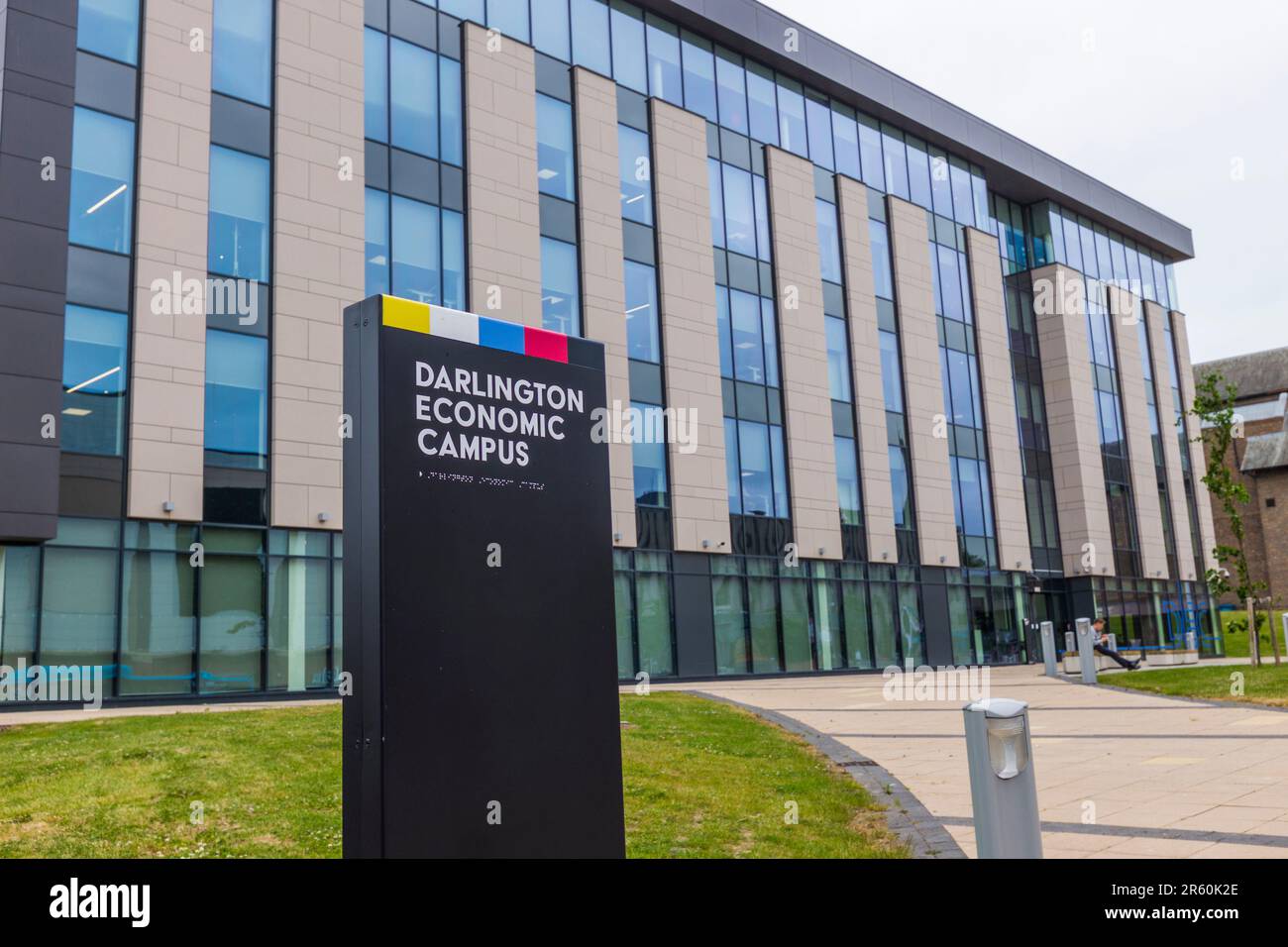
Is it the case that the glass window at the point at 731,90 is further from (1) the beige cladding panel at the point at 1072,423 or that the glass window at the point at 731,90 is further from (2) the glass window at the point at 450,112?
(1) the beige cladding panel at the point at 1072,423

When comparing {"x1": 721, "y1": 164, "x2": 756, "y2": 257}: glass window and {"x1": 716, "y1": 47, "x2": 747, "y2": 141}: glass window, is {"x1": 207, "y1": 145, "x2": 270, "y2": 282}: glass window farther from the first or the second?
{"x1": 716, "y1": 47, "x2": 747, "y2": 141}: glass window

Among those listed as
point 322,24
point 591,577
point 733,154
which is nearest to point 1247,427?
point 733,154

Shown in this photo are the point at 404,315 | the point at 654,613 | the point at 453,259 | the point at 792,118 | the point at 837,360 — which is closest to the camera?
the point at 404,315

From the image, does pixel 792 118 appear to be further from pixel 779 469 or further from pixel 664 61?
pixel 779 469

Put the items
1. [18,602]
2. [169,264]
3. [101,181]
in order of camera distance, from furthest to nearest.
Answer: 1. [169,264]
2. [101,181]
3. [18,602]

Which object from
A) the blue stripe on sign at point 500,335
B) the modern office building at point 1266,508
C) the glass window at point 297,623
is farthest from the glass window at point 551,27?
the modern office building at point 1266,508

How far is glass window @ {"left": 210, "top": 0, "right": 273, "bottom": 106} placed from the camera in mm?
22516

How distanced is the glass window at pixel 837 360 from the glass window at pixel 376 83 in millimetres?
15073

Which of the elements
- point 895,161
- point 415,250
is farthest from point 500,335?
point 895,161

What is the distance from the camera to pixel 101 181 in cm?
2053

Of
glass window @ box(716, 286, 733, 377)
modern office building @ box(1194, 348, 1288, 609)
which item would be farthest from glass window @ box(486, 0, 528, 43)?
modern office building @ box(1194, 348, 1288, 609)

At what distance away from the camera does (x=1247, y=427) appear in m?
77.6

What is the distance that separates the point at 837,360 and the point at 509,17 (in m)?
13.9
